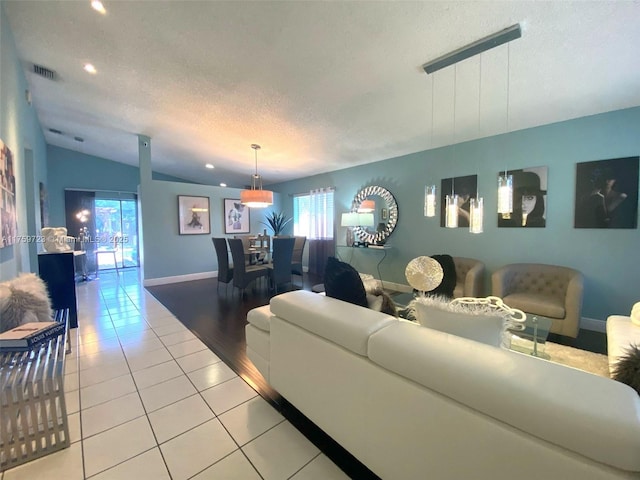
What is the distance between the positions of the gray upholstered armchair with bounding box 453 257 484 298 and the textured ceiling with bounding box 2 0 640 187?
1.89 m

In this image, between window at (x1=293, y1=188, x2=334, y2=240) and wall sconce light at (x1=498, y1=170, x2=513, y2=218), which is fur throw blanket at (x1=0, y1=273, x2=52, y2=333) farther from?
window at (x1=293, y1=188, x2=334, y2=240)

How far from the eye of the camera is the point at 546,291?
10.6ft

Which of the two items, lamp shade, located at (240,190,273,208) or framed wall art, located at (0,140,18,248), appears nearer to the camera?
framed wall art, located at (0,140,18,248)

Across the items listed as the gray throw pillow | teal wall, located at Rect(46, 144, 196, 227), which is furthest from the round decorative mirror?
teal wall, located at Rect(46, 144, 196, 227)

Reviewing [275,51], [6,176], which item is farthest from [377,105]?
[6,176]

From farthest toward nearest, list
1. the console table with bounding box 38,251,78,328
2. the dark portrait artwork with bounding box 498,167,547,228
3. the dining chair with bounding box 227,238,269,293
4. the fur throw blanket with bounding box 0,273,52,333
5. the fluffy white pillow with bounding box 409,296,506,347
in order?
the dining chair with bounding box 227,238,269,293
the dark portrait artwork with bounding box 498,167,547,228
the console table with bounding box 38,251,78,328
the fur throw blanket with bounding box 0,273,52,333
the fluffy white pillow with bounding box 409,296,506,347

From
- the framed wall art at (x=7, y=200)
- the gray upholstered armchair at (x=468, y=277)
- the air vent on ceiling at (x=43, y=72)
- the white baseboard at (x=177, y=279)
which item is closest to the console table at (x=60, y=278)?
the framed wall art at (x=7, y=200)

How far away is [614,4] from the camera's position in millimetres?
1714

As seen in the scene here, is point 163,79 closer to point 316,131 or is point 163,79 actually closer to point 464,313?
point 316,131

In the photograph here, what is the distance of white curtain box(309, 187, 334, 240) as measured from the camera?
6.41 m

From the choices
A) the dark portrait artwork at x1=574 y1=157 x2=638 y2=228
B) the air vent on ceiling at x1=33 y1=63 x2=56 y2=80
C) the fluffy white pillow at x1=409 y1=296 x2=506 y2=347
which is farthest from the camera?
the air vent on ceiling at x1=33 y1=63 x2=56 y2=80

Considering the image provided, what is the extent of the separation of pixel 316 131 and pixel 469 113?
2114 millimetres

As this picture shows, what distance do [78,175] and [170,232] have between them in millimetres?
3607

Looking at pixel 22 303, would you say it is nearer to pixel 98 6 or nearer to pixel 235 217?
pixel 98 6
